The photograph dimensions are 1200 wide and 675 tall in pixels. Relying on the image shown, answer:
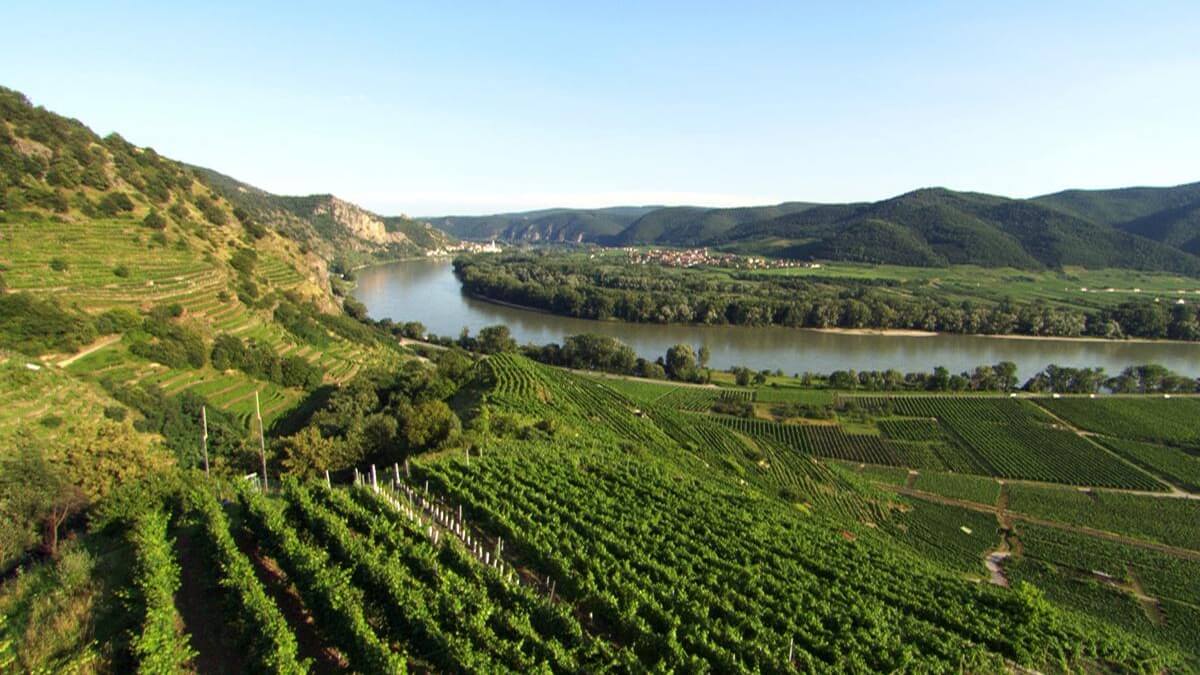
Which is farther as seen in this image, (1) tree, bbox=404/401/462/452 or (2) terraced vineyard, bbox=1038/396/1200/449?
(2) terraced vineyard, bbox=1038/396/1200/449

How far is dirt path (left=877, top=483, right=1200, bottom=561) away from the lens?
2950cm

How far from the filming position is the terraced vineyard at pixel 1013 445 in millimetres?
40375

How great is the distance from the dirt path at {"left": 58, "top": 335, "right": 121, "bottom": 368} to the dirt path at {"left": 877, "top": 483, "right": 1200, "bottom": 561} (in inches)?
1893

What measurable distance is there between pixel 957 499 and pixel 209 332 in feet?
166

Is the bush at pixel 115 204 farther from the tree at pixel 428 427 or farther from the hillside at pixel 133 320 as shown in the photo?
the tree at pixel 428 427

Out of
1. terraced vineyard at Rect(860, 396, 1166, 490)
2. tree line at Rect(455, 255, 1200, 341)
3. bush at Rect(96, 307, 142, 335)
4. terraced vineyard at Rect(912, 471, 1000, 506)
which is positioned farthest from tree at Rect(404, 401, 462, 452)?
tree line at Rect(455, 255, 1200, 341)

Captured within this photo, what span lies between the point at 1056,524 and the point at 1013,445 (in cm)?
1551

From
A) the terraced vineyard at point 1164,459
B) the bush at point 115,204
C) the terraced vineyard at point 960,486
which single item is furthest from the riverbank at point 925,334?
the bush at point 115,204

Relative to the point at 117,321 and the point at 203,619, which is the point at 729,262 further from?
the point at 203,619

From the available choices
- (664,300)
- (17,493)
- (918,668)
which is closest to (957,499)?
(918,668)

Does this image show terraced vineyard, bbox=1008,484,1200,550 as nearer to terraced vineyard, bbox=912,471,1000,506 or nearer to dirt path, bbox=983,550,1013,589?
terraced vineyard, bbox=912,471,1000,506

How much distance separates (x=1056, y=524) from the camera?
32.5 m

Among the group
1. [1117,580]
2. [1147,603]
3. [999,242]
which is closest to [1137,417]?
[1117,580]

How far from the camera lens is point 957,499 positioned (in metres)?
36.3
